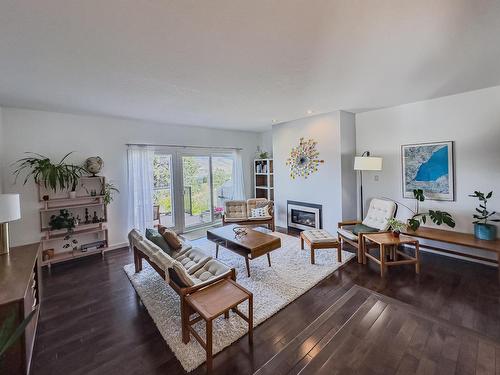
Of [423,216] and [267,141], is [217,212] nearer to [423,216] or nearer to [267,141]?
[267,141]

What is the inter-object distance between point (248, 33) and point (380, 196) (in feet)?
12.9

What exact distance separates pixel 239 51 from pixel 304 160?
3257 millimetres

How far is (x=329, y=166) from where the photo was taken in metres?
4.55

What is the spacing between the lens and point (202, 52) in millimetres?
2049

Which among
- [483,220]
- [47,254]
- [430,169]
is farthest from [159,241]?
[483,220]

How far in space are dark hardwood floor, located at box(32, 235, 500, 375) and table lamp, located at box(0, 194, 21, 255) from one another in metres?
0.87

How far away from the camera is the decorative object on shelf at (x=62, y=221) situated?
144 inches

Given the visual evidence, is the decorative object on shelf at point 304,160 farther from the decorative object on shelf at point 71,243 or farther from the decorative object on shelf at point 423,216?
the decorative object on shelf at point 71,243

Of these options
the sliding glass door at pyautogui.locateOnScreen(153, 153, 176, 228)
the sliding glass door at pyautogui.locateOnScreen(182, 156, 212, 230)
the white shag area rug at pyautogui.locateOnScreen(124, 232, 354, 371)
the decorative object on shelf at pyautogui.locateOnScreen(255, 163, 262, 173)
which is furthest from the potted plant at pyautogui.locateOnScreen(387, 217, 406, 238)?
the sliding glass door at pyautogui.locateOnScreen(153, 153, 176, 228)

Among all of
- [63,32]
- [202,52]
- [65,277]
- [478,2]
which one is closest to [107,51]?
[63,32]

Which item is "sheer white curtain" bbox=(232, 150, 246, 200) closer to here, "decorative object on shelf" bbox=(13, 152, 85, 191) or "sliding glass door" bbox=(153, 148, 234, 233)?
"sliding glass door" bbox=(153, 148, 234, 233)

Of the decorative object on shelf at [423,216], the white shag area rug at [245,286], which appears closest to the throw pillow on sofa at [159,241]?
the white shag area rug at [245,286]

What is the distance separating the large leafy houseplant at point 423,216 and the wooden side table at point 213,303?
2.98m

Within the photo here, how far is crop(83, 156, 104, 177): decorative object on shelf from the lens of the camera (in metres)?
3.98
